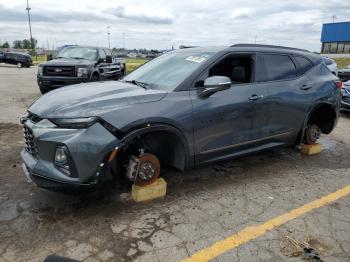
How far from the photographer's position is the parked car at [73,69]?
11.3 meters

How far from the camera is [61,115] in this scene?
352 centimetres

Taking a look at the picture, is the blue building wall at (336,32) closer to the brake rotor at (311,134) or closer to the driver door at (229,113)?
the brake rotor at (311,134)

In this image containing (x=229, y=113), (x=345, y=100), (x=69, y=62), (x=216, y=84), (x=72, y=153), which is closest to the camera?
(x=72, y=153)

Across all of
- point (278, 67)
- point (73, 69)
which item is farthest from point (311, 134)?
point (73, 69)

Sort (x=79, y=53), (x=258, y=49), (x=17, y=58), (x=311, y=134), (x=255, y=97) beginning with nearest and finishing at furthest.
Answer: (x=255, y=97), (x=258, y=49), (x=311, y=134), (x=79, y=53), (x=17, y=58)

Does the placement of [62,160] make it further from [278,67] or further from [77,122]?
[278,67]

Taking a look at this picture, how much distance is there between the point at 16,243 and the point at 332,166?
452cm

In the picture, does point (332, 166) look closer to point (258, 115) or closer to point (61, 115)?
point (258, 115)

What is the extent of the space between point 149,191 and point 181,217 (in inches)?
20.2

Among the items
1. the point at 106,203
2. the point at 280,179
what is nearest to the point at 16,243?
the point at 106,203

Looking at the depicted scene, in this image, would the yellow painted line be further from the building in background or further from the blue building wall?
the blue building wall

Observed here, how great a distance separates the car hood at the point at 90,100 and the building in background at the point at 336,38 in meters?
69.7

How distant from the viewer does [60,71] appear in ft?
37.2

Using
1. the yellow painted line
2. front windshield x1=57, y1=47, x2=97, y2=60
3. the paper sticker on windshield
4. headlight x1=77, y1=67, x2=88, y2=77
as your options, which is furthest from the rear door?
front windshield x1=57, y1=47, x2=97, y2=60
